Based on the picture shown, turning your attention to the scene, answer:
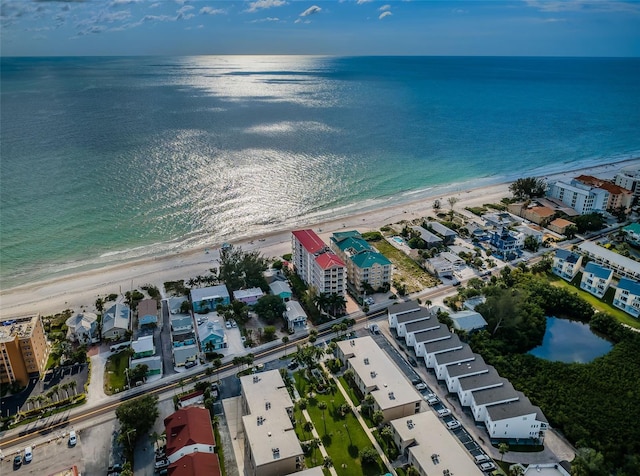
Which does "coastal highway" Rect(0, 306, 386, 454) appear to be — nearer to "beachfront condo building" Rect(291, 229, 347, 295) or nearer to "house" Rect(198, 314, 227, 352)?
"house" Rect(198, 314, 227, 352)

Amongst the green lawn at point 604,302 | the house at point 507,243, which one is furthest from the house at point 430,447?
the house at point 507,243

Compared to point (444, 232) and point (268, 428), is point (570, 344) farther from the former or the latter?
point (268, 428)

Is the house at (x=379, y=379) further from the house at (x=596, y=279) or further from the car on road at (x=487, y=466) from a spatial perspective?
the house at (x=596, y=279)

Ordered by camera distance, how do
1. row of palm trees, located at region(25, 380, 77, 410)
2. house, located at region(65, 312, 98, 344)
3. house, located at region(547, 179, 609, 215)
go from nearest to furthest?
row of palm trees, located at region(25, 380, 77, 410) → house, located at region(65, 312, 98, 344) → house, located at region(547, 179, 609, 215)

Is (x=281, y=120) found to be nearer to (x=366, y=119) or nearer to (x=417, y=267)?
(x=366, y=119)

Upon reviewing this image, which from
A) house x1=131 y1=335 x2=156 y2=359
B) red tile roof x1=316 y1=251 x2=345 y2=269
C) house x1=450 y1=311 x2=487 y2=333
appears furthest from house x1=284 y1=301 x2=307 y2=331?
house x1=450 y1=311 x2=487 y2=333

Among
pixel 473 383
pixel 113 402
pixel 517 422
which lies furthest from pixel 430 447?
pixel 113 402
